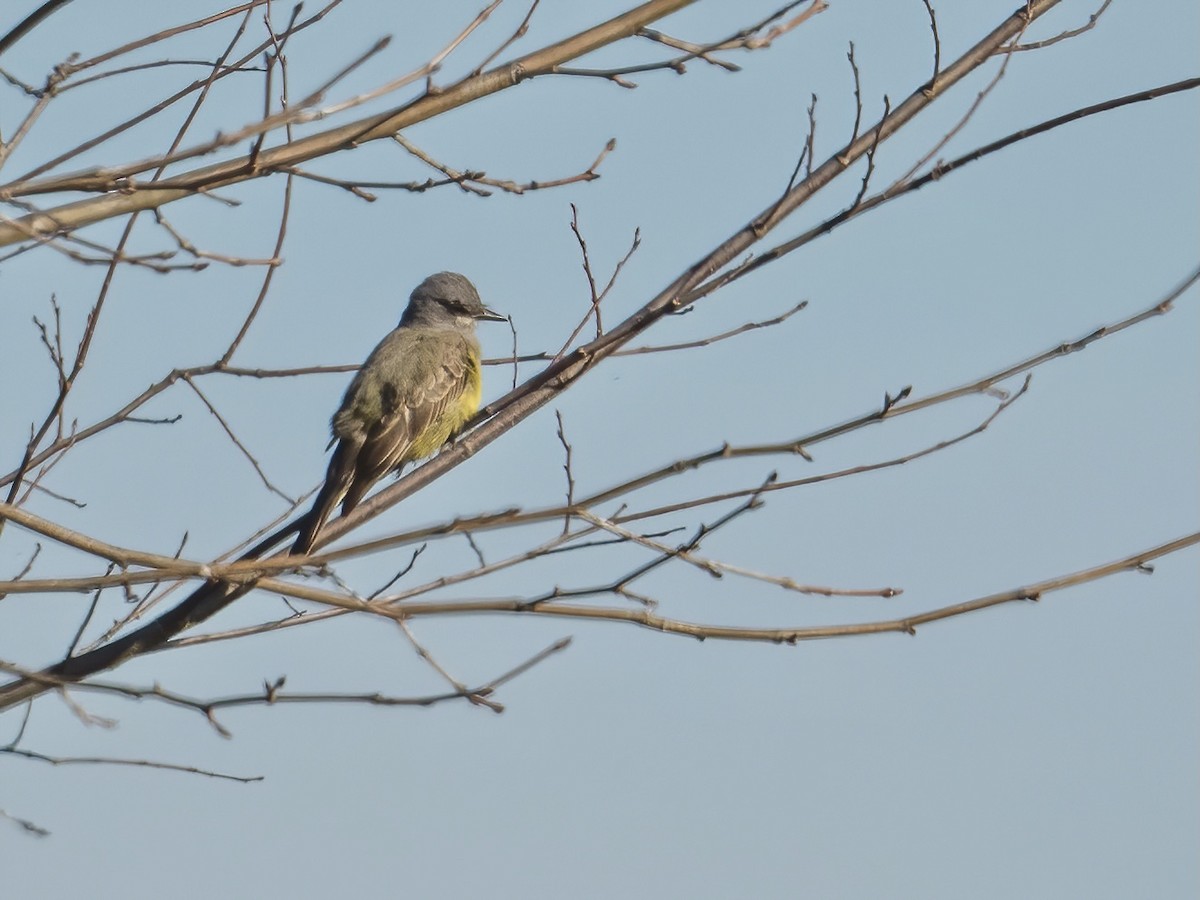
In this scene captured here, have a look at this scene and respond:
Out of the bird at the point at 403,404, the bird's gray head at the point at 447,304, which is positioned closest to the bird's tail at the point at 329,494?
the bird at the point at 403,404

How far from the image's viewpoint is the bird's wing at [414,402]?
350 inches

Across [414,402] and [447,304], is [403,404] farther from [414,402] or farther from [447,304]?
[447,304]

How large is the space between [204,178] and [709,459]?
1.72 m

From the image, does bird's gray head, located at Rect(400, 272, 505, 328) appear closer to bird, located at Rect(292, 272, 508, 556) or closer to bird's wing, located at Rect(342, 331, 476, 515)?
bird, located at Rect(292, 272, 508, 556)

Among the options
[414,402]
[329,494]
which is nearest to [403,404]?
[414,402]

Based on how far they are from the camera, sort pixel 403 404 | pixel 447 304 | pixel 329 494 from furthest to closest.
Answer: pixel 447 304
pixel 403 404
pixel 329 494

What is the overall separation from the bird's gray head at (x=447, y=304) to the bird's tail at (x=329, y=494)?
2.14m

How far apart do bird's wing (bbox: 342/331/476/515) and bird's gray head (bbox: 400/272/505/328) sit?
739 millimetres

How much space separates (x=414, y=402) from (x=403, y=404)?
85mm

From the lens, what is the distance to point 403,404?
30.5 ft

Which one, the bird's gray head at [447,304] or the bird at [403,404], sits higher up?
the bird's gray head at [447,304]

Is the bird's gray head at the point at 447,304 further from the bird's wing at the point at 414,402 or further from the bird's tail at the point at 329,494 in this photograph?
the bird's tail at the point at 329,494

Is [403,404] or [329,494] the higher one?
[403,404]

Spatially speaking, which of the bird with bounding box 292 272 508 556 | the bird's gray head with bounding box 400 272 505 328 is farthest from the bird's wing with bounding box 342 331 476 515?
the bird's gray head with bounding box 400 272 505 328
